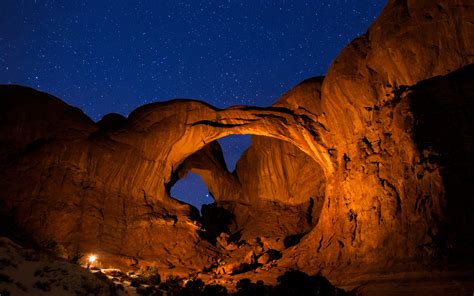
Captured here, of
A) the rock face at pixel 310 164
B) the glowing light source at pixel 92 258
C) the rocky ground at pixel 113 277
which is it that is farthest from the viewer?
the glowing light source at pixel 92 258

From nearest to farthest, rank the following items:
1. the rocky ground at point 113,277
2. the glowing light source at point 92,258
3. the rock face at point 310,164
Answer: the rocky ground at point 113,277 → the rock face at point 310,164 → the glowing light source at point 92,258

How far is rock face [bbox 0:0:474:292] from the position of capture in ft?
45.7

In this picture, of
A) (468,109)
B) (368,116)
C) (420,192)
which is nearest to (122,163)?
(368,116)

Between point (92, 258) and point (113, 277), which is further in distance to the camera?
point (92, 258)

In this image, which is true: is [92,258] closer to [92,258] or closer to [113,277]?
[92,258]

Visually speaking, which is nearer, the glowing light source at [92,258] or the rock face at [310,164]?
the rock face at [310,164]

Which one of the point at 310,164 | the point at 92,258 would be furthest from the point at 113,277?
the point at 310,164

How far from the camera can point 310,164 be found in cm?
2667

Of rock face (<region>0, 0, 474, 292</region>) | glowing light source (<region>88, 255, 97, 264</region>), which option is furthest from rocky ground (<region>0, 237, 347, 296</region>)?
rock face (<region>0, 0, 474, 292</region>)

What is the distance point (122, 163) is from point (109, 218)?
10.3ft

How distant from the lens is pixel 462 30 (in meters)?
14.5

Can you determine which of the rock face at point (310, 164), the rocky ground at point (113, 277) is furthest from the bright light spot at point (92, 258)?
the rock face at point (310, 164)

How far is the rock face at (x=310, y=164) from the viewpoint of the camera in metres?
13.9

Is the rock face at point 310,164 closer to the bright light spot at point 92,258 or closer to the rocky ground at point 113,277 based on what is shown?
the bright light spot at point 92,258
